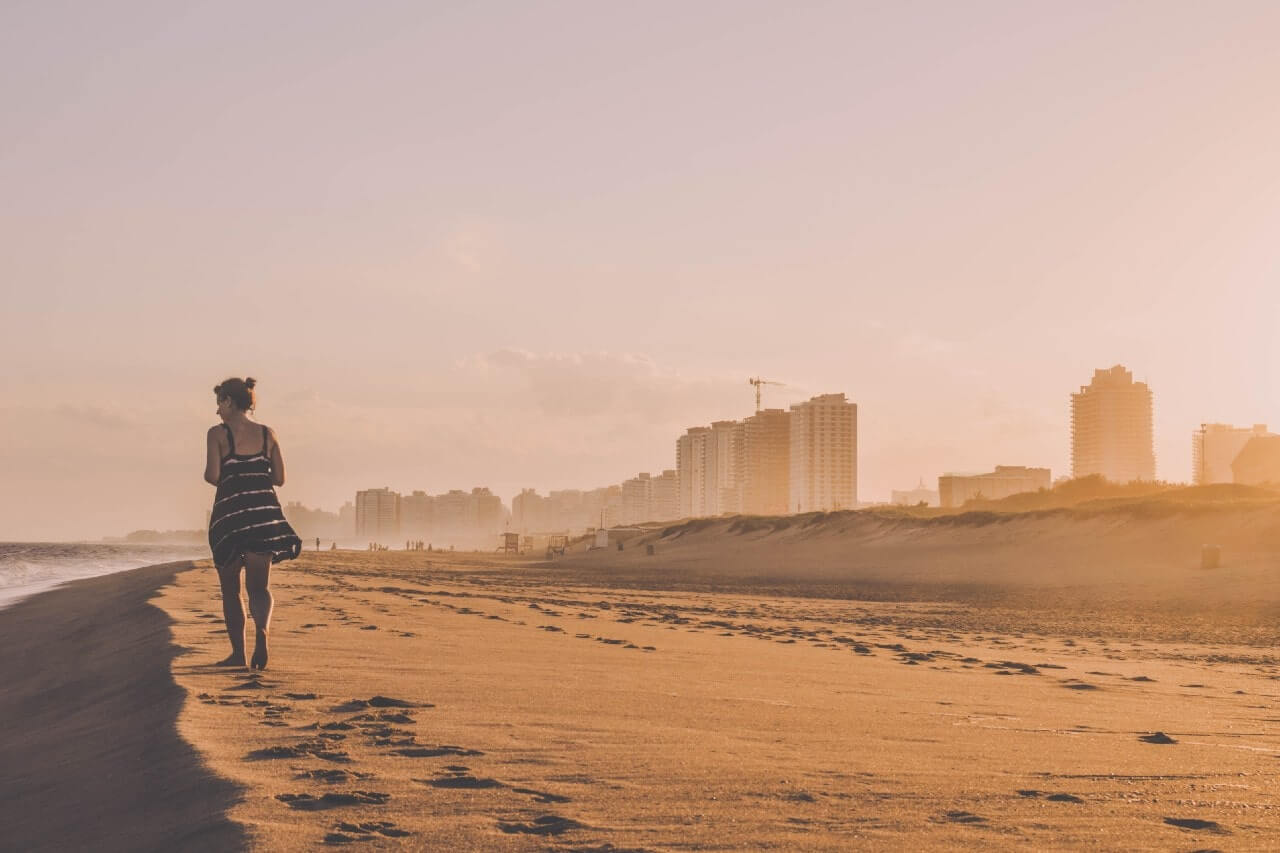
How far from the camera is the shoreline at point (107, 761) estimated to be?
3.69 m

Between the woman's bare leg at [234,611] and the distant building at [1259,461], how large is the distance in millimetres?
102984

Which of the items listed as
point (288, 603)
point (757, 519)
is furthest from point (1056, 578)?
point (757, 519)

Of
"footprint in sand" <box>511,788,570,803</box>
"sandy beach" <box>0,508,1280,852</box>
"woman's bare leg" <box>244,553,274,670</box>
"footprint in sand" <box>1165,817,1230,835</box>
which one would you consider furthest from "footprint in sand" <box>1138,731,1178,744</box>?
"woman's bare leg" <box>244,553,274,670</box>

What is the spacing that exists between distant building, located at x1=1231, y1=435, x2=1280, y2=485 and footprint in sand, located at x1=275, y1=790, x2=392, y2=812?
105063 mm

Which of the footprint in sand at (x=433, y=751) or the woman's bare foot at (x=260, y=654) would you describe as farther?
the woman's bare foot at (x=260, y=654)

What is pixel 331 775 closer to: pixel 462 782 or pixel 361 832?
pixel 462 782

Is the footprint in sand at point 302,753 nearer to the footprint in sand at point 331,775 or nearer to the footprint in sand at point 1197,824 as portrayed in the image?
the footprint in sand at point 331,775

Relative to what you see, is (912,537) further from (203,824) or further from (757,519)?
(203,824)

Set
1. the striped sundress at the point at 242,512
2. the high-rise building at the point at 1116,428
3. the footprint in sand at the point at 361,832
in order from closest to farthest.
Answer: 1. the footprint in sand at the point at 361,832
2. the striped sundress at the point at 242,512
3. the high-rise building at the point at 1116,428

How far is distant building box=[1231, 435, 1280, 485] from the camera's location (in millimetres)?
95812

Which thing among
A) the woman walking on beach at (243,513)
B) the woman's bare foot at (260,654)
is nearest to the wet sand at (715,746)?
the woman's bare foot at (260,654)

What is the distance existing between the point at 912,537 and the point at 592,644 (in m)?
42.5

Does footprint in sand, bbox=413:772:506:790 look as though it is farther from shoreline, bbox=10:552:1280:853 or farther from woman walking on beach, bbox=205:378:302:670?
woman walking on beach, bbox=205:378:302:670

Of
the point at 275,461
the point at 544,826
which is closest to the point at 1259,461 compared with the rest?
the point at 275,461
